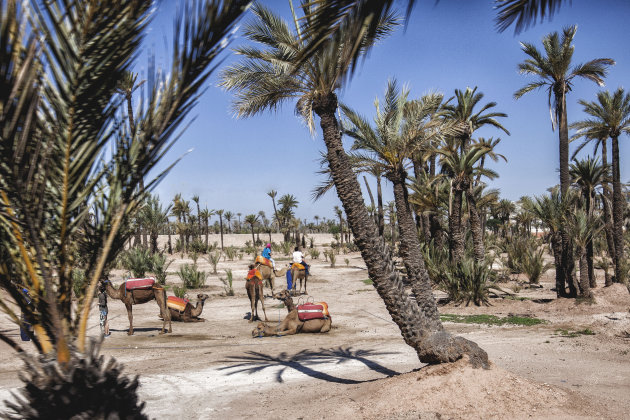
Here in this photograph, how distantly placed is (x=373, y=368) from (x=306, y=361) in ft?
4.21

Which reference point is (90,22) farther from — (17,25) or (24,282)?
(24,282)

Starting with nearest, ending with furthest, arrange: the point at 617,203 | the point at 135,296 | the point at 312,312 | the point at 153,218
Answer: the point at 312,312
the point at 135,296
the point at 617,203
the point at 153,218

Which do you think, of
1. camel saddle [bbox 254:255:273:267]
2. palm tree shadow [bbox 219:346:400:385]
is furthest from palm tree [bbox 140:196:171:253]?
palm tree shadow [bbox 219:346:400:385]

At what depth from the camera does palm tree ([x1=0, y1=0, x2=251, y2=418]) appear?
2838 millimetres

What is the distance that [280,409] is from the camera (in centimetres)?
605

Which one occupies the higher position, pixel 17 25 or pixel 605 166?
pixel 605 166

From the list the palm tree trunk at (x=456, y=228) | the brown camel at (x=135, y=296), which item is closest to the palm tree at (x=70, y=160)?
the brown camel at (x=135, y=296)

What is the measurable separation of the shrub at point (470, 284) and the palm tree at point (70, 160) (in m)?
12.7

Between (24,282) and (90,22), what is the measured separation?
1821 mm

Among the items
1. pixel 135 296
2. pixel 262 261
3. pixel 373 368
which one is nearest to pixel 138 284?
pixel 135 296

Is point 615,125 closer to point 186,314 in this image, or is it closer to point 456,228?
point 456,228

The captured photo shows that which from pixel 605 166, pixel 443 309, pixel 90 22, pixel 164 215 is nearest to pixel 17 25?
pixel 90 22

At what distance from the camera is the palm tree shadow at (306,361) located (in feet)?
25.1

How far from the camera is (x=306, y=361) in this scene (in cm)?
845
